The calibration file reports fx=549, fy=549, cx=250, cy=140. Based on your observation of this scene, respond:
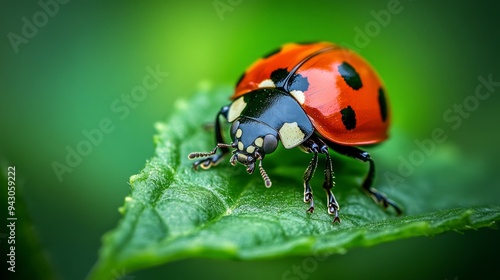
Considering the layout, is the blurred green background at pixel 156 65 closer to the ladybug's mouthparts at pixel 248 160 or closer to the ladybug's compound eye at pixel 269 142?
the ladybug's mouthparts at pixel 248 160

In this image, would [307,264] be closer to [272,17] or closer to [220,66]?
[220,66]

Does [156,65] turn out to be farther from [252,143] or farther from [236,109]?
[252,143]

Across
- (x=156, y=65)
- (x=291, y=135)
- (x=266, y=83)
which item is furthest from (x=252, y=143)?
(x=156, y=65)

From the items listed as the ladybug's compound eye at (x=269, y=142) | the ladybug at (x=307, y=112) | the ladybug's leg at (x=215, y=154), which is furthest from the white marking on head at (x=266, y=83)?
the ladybug's compound eye at (x=269, y=142)

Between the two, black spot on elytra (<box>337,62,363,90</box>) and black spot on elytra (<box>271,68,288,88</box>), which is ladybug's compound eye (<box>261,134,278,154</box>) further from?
black spot on elytra (<box>337,62,363,90</box>)

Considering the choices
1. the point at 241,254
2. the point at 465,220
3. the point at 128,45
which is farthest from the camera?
the point at 128,45

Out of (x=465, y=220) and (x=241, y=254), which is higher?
(x=241, y=254)

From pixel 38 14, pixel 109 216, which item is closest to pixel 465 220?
pixel 109 216
